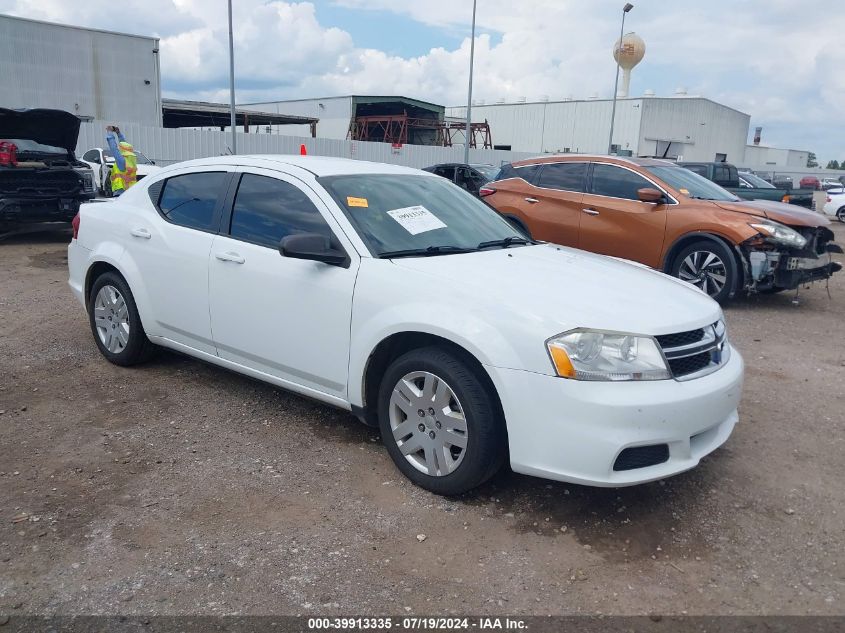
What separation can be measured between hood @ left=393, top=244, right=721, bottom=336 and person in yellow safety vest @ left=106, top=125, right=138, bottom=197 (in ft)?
35.2

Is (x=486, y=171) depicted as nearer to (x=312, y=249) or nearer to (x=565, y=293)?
(x=312, y=249)

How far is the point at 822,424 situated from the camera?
4543 millimetres

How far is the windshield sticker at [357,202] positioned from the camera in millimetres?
3902

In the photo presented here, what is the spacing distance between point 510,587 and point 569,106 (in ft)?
183

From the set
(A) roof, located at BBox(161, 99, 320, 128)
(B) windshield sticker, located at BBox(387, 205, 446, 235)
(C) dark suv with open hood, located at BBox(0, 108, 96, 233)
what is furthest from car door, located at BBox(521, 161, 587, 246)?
(A) roof, located at BBox(161, 99, 320, 128)

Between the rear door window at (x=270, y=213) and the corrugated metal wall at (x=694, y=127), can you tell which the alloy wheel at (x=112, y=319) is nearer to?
the rear door window at (x=270, y=213)

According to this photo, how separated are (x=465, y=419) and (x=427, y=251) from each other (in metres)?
1.03

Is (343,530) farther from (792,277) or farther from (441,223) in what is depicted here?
(792,277)

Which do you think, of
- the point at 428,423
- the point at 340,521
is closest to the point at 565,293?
the point at 428,423

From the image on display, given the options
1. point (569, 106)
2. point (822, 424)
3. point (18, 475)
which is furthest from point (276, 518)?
point (569, 106)

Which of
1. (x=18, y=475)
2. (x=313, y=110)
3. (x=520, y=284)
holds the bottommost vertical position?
(x=18, y=475)

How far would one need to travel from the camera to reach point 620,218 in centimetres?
833

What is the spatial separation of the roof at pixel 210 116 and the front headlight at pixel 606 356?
34.2m

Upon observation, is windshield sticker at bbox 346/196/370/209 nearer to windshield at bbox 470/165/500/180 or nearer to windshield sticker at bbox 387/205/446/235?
windshield sticker at bbox 387/205/446/235
